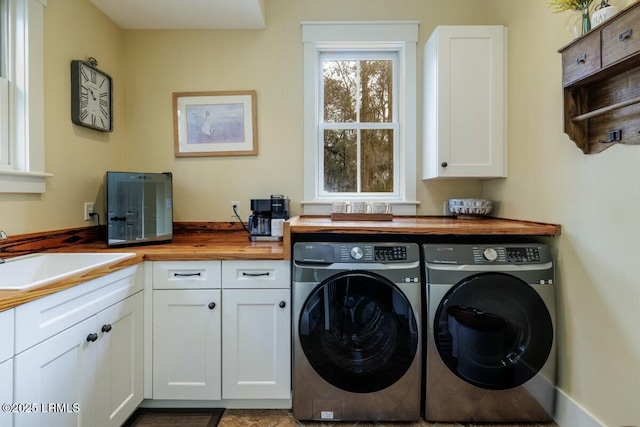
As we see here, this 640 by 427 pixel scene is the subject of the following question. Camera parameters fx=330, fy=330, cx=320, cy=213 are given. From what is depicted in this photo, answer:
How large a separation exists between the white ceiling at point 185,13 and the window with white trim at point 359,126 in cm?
51

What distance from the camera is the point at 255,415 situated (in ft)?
5.74

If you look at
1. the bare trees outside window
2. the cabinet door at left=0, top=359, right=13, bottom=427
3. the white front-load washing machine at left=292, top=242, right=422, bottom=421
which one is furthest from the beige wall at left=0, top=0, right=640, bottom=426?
the cabinet door at left=0, top=359, right=13, bottom=427

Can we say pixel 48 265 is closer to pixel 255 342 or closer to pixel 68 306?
pixel 68 306

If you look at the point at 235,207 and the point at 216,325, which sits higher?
the point at 235,207

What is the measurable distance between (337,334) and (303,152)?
1.33 metres

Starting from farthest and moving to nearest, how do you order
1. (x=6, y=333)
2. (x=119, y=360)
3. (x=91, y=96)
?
(x=91, y=96)
(x=119, y=360)
(x=6, y=333)

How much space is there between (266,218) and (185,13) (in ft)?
4.87

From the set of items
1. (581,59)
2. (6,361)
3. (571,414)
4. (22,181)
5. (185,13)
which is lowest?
(571,414)

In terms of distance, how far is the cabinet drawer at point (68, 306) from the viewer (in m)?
1.04

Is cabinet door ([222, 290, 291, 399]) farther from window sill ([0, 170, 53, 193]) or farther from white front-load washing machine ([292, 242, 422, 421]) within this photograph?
window sill ([0, 170, 53, 193])

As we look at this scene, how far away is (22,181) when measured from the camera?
5.24ft

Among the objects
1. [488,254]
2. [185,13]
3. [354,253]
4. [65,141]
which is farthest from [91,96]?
[488,254]

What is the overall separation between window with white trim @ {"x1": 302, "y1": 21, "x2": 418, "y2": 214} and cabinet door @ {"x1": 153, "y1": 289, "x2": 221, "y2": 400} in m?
1.02

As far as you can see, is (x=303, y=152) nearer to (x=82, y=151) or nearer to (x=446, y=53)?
(x=446, y=53)
